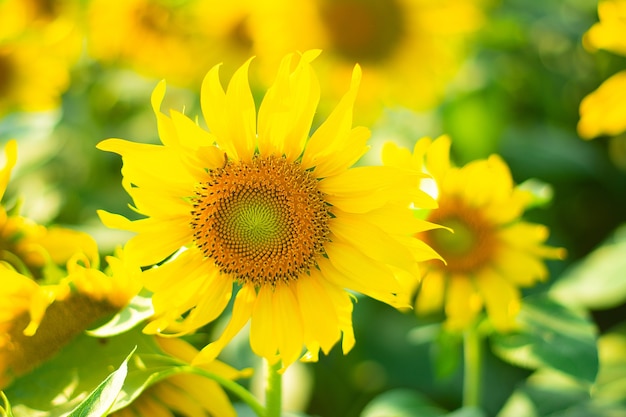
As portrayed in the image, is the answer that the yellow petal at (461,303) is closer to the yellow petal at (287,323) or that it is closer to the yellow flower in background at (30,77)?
the yellow petal at (287,323)

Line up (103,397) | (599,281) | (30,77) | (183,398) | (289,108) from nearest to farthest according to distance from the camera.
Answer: (103,397)
(289,108)
(183,398)
(599,281)
(30,77)

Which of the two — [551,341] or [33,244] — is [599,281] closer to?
[551,341]

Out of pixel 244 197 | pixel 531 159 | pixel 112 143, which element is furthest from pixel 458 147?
pixel 112 143

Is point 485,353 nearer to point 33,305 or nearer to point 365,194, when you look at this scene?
point 365,194

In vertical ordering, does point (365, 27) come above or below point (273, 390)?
above

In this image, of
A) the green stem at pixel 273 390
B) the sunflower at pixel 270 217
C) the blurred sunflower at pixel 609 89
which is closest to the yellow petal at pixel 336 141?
the sunflower at pixel 270 217

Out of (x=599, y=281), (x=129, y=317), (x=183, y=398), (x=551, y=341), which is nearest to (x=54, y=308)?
(x=129, y=317)
